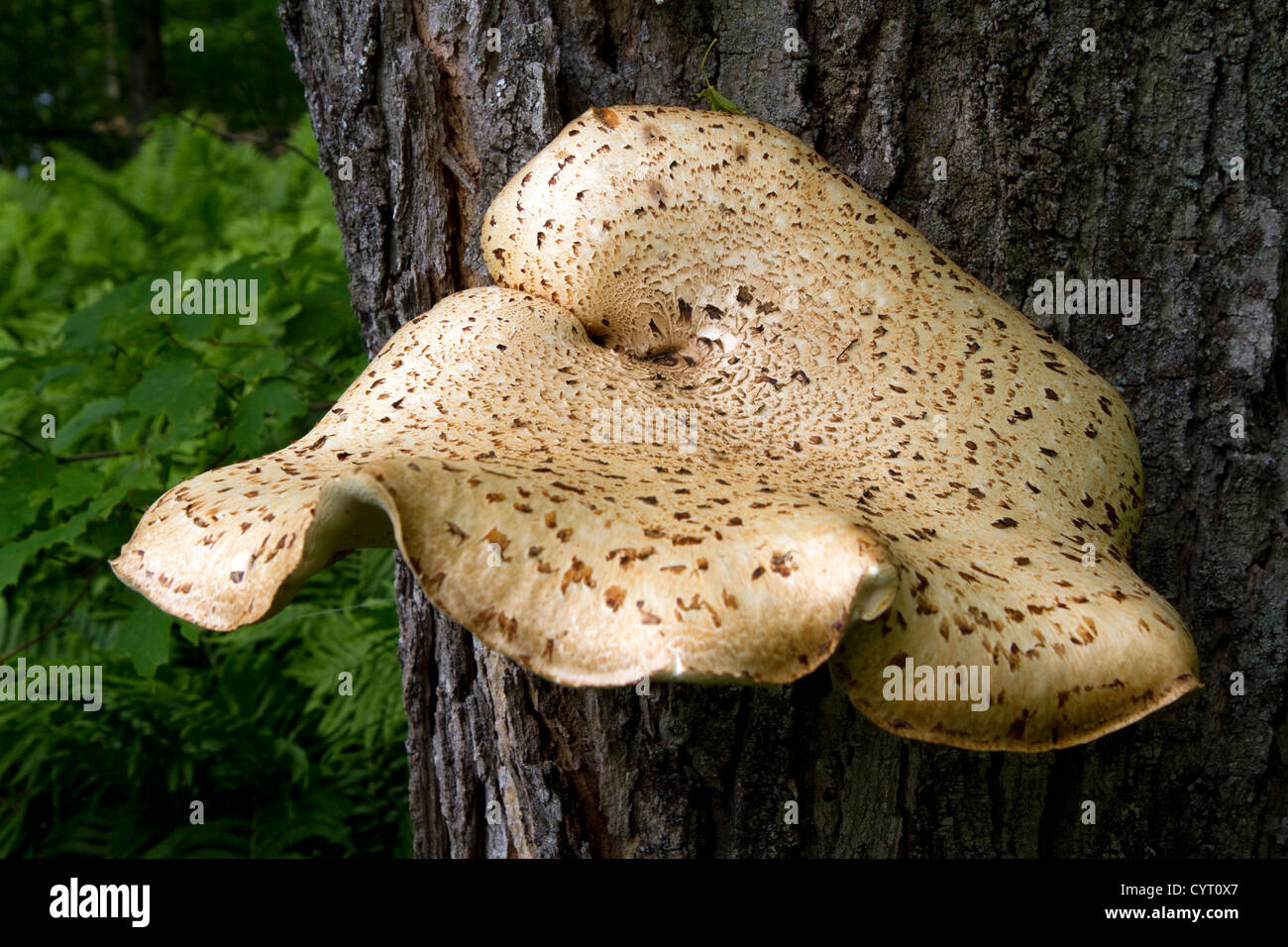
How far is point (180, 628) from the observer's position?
13.4 ft

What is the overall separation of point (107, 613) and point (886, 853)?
4319 mm

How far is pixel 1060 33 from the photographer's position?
2.30m

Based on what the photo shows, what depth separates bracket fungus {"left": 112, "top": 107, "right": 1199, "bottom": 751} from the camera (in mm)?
1351

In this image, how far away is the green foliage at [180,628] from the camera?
349 cm

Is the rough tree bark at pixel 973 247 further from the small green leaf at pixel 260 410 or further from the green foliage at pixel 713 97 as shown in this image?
the small green leaf at pixel 260 410

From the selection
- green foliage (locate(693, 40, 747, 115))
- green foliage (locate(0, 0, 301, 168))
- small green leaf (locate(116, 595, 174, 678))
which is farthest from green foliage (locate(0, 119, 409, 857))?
green foliage (locate(0, 0, 301, 168))

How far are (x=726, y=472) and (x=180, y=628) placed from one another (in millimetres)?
3331

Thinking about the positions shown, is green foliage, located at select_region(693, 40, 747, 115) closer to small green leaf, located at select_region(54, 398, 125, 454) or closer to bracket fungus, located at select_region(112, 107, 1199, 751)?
bracket fungus, located at select_region(112, 107, 1199, 751)

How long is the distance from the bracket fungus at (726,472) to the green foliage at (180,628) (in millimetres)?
1681

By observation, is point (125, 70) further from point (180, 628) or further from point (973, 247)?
point (973, 247)

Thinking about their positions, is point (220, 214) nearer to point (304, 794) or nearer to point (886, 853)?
point (304, 794)

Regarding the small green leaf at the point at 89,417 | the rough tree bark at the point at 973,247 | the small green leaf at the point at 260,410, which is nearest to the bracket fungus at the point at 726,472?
the rough tree bark at the point at 973,247

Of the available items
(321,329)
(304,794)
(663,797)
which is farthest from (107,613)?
(663,797)

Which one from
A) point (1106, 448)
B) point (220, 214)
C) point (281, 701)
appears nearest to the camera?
point (1106, 448)
